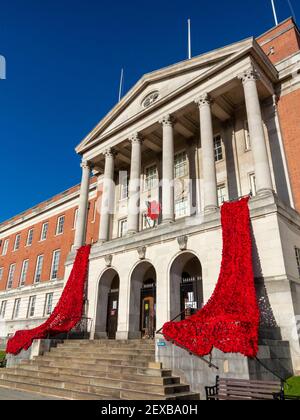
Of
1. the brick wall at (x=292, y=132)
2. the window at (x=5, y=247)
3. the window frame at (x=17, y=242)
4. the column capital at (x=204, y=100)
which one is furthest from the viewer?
the window at (x=5, y=247)

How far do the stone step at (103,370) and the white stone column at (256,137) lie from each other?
947 centimetres

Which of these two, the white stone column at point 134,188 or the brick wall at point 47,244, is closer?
the white stone column at point 134,188

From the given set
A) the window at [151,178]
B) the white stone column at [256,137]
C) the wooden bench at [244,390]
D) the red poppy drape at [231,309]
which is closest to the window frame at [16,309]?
the window at [151,178]

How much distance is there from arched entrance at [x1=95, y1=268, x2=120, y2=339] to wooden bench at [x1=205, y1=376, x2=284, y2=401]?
12435mm

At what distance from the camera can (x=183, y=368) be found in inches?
412

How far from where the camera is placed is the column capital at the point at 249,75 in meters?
18.8

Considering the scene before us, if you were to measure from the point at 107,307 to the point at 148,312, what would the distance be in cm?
314

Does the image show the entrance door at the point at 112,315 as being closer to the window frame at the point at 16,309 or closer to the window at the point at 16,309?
the window frame at the point at 16,309

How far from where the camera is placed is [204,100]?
20.4 metres

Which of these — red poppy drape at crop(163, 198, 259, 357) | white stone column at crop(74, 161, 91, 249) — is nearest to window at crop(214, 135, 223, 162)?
red poppy drape at crop(163, 198, 259, 357)

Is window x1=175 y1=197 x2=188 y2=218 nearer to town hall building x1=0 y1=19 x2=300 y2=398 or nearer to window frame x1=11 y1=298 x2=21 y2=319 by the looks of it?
town hall building x1=0 y1=19 x2=300 y2=398

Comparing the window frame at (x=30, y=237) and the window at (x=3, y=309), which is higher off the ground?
the window frame at (x=30, y=237)

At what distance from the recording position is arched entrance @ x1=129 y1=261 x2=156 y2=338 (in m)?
18.5
